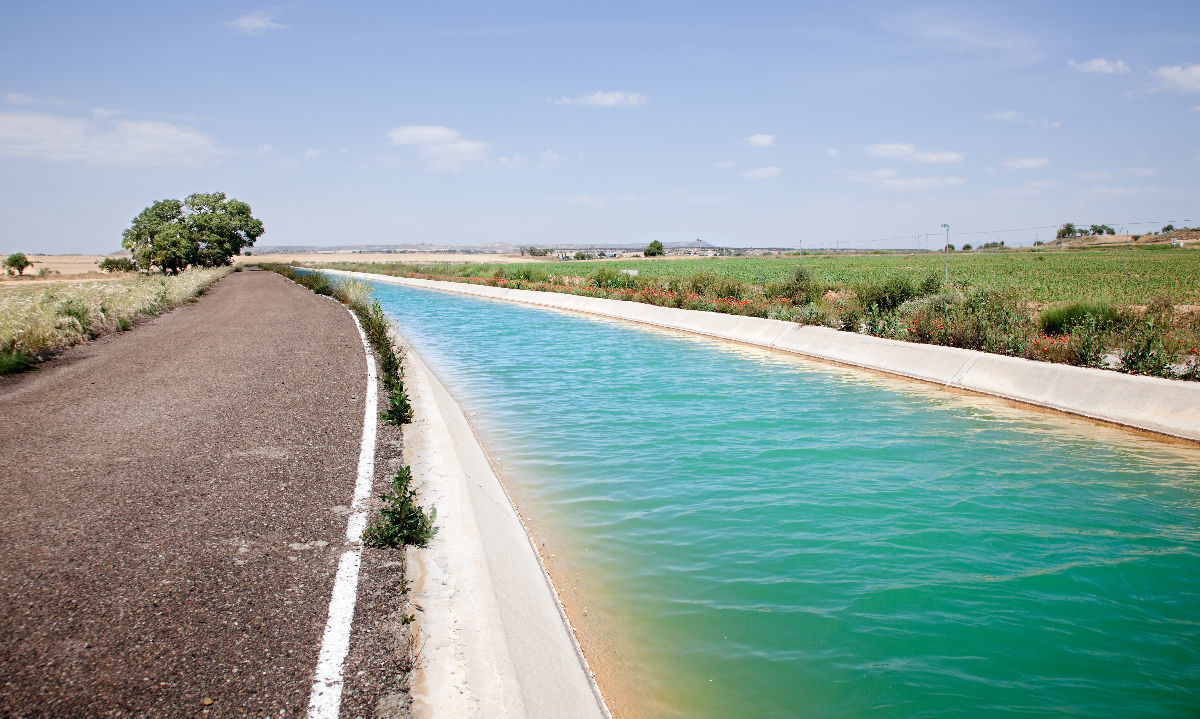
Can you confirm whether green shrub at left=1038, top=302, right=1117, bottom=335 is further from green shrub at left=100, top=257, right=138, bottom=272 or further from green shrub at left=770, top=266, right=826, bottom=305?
green shrub at left=100, top=257, right=138, bottom=272

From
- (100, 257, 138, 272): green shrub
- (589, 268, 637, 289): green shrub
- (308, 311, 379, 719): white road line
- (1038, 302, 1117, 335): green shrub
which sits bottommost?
(308, 311, 379, 719): white road line

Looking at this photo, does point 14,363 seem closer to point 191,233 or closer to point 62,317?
point 62,317

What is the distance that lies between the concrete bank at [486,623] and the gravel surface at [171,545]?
0.96 feet

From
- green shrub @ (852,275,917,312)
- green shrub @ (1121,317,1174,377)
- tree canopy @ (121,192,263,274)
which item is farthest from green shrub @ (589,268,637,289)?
tree canopy @ (121,192,263,274)

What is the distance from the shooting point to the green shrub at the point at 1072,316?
1623 centimetres

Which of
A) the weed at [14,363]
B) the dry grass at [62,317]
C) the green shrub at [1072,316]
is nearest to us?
the weed at [14,363]

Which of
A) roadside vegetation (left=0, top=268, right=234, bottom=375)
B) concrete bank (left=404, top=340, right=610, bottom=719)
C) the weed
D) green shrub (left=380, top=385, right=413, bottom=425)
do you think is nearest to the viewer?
concrete bank (left=404, top=340, right=610, bottom=719)

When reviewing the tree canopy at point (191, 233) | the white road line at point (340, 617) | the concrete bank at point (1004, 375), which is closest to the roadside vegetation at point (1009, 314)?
the concrete bank at point (1004, 375)

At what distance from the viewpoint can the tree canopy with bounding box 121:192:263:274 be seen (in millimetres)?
79875

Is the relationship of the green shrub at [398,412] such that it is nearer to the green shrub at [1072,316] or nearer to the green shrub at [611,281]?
→ the green shrub at [1072,316]

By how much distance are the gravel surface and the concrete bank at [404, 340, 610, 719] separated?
293 millimetres

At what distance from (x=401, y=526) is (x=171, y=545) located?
1.67 meters

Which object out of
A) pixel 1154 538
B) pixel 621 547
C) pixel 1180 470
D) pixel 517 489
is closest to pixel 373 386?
pixel 517 489

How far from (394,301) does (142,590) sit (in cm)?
4382
